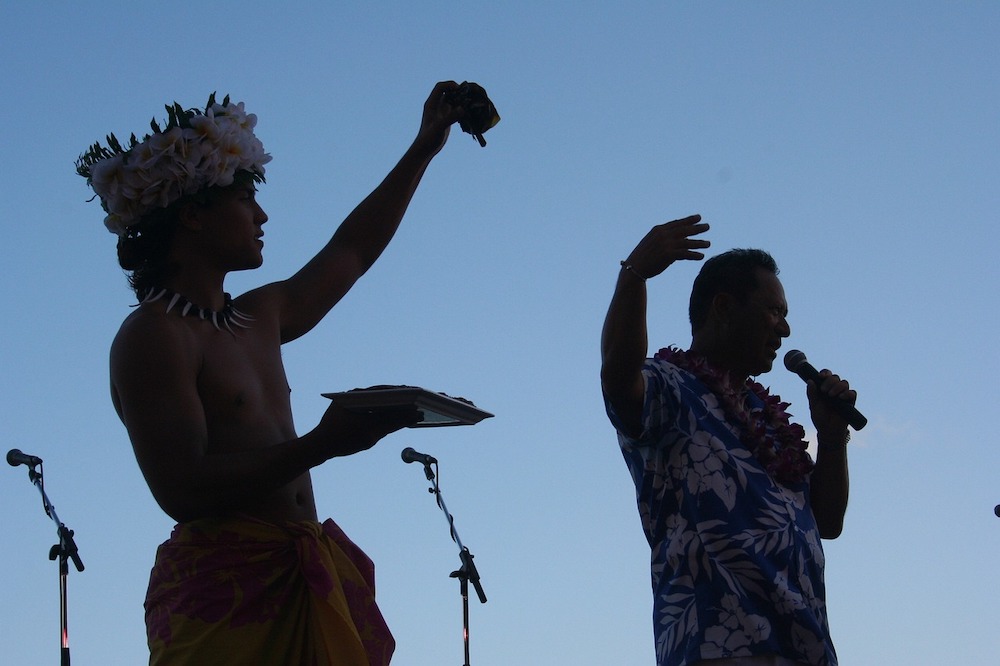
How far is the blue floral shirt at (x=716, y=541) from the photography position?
271cm

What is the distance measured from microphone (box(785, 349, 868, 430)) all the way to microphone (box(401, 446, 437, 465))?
363 cm

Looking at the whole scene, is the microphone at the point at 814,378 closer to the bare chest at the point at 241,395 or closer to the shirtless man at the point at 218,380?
the shirtless man at the point at 218,380

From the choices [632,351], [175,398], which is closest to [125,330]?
[175,398]

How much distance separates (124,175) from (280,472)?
2.74ft

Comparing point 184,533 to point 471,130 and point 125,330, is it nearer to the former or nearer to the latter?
point 125,330

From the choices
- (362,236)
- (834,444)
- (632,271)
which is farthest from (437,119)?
(834,444)

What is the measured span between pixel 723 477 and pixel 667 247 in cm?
56

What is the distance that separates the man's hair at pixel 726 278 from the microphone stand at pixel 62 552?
369 centimetres

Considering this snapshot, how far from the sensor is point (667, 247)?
2.75 m

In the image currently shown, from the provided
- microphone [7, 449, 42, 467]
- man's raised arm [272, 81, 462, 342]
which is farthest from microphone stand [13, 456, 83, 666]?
man's raised arm [272, 81, 462, 342]

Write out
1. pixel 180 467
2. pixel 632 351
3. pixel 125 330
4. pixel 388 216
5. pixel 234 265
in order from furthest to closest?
pixel 388 216 → pixel 632 351 → pixel 234 265 → pixel 125 330 → pixel 180 467

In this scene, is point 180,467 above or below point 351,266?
below

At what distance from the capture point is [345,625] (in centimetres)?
221

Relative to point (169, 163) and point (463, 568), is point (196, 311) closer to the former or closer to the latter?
point (169, 163)
